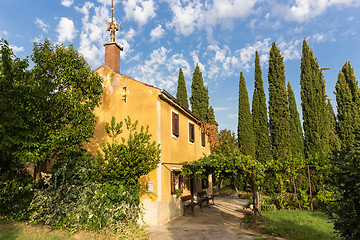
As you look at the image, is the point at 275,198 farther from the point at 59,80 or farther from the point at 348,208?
the point at 59,80

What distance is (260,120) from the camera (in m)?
24.2

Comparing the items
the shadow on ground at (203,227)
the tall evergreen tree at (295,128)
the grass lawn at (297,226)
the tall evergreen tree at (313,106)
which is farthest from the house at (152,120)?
the tall evergreen tree at (295,128)

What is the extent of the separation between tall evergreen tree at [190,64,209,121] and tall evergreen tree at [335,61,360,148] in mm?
14832

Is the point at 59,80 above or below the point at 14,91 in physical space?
above

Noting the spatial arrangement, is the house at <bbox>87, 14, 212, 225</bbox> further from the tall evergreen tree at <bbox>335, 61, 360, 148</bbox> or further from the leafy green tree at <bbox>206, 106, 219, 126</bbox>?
the tall evergreen tree at <bbox>335, 61, 360, 148</bbox>

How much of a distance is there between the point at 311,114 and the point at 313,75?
488cm

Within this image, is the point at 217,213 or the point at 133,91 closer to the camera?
the point at 133,91

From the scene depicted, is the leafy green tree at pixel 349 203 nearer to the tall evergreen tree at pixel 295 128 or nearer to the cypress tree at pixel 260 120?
the cypress tree at pixel 260 120

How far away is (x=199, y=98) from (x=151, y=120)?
17.2 m

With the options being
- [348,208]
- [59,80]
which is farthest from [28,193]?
[348,208]

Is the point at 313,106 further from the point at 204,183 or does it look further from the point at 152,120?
the point at 152,120

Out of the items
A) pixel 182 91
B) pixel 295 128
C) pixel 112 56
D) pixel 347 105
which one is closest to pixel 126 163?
pixel 112 56

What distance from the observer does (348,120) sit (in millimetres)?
24250

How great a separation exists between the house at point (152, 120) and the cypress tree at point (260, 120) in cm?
1281
